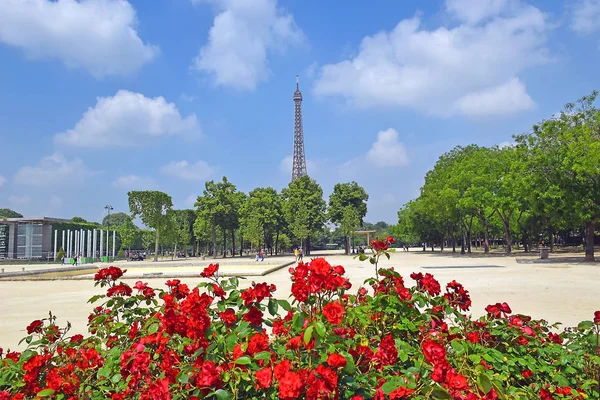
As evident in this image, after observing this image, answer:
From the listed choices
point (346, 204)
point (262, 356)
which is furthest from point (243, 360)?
point (346, 204)

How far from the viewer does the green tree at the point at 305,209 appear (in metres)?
52.7

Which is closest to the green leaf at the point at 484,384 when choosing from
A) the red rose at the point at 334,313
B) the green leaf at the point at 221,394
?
the red rose at the point at 334,313

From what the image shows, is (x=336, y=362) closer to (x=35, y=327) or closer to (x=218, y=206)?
(x=35, y=327)

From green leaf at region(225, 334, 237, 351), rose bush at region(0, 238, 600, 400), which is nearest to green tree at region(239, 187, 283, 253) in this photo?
rose bush at region(0, 238, 600, 400)

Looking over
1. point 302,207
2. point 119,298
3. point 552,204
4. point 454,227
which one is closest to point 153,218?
point 302,207

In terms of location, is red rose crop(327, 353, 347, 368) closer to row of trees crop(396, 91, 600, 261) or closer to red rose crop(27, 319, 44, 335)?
red rose crop(27, 319, 44, 335)

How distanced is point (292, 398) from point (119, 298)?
103 inches

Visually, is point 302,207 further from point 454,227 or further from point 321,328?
point 321,328

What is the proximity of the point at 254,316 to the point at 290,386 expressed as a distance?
1.08 m

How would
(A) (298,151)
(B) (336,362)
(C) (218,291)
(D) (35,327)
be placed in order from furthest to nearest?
(A) (298,151), (D) (35,327), (C) (218,291), (B) (336,362)

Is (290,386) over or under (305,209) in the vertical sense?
under

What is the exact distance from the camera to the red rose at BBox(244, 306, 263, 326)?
292 centimetres

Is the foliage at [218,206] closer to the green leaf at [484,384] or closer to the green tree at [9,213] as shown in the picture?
the green leaf at [484,384]

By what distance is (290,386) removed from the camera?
190 centimetres
